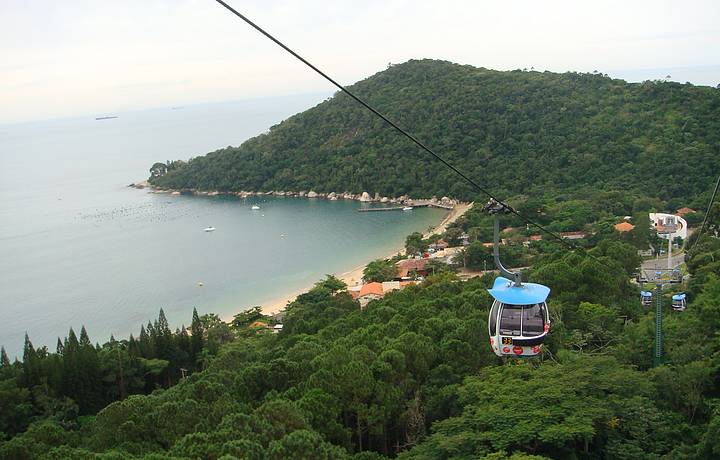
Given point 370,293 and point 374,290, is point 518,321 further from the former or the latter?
point 374,290

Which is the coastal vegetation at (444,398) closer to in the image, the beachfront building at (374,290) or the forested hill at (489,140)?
the beachfront building at (374,290)

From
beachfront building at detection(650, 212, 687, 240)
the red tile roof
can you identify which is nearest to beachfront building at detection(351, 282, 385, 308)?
the red tile roof

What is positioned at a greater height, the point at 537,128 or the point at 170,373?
the point at 537,128

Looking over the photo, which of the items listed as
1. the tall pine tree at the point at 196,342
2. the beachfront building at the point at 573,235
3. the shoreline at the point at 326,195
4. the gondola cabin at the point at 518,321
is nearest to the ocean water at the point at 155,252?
the shoreline at the point at 326,195

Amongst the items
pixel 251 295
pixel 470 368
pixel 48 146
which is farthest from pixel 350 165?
pixel 48 146

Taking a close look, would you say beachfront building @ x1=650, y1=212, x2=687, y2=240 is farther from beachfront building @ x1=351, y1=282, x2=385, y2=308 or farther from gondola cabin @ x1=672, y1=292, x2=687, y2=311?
beachfront building @ x1=351, y1=282, x2=385, y2=308

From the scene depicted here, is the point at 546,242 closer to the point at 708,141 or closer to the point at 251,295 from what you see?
the point at 251,295
